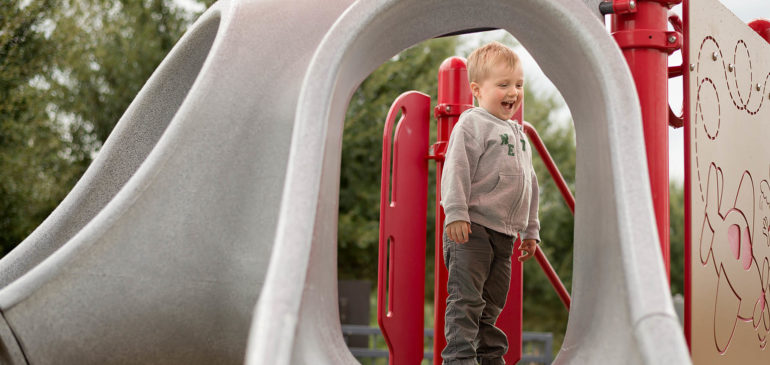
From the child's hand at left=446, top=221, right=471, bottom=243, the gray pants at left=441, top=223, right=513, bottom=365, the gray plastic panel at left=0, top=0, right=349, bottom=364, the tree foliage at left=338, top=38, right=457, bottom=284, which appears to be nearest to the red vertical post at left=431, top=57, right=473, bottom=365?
the gray pants at left=441, top=223, right=513, bottom=365

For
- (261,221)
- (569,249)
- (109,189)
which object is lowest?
Answer: (261,221)

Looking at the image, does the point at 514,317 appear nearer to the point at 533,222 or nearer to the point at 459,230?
the point at 533,222

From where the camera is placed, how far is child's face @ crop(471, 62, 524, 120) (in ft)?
8.70

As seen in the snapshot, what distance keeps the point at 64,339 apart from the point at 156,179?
0.49m

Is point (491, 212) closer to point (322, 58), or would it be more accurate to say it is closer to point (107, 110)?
point (322, 58)

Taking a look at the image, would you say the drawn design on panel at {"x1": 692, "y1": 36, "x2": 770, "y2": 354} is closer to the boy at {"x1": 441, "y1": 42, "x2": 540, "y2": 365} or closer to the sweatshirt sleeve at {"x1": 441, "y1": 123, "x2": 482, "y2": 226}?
the boy at {"x1": 441, "y1": 42, "x2": 540, "y2": 365}

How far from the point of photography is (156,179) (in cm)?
210

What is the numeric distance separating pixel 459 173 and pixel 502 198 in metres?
0.19

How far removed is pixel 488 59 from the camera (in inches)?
105

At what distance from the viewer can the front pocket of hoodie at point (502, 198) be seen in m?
2.60

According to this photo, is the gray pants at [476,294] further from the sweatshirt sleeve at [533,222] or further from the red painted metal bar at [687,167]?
the red painted metal bar at [687,167]

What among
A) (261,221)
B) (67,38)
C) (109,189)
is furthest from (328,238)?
(67,38)

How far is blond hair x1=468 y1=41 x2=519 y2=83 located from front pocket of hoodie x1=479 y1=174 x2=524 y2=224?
38 centimetres

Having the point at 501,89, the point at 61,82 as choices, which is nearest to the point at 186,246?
the point at 501,89
